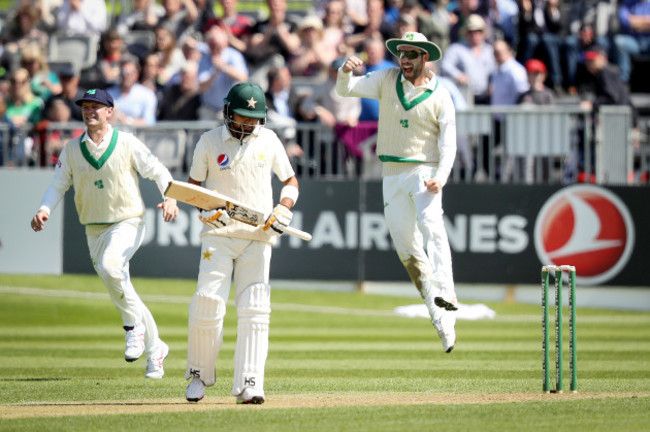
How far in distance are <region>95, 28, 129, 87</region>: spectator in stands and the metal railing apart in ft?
6.19

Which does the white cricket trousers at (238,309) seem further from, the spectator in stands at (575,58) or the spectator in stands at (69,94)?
the spectator in stands at (575,58)

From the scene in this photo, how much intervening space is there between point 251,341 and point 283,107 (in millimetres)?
10914

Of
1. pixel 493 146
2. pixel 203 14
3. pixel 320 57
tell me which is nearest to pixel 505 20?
pixel 320 57

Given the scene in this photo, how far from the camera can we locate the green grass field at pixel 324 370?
8.65m

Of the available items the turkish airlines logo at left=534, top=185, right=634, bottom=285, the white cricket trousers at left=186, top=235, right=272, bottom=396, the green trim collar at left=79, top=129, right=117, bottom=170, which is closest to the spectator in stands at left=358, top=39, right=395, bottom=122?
the turkish airlines logo at left=534, top=185, right=634, bottom=285

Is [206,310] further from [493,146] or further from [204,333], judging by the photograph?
[493,146]

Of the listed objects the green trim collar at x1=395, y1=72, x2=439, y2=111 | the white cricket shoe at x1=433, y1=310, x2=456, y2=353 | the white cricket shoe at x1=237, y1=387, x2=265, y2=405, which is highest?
the green trim collar at x1=395, y1=72, x2=439, y2=111

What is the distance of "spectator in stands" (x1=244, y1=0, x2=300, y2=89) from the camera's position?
21.0 m

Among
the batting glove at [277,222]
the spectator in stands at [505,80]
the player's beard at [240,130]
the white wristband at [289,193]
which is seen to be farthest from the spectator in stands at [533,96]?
the batting glove at [277,222]

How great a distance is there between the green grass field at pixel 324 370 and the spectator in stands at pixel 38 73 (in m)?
3.02

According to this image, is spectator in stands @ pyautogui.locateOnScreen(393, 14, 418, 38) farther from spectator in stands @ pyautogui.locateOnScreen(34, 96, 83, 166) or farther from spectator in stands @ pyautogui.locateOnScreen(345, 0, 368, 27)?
spectator in stands @ pyautogui.locateOnScreen(34, 96, 83, 166)

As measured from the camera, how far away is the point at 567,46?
21.0 meters

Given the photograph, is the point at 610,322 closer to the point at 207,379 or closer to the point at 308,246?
the point at 308,246

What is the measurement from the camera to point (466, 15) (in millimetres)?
21500
